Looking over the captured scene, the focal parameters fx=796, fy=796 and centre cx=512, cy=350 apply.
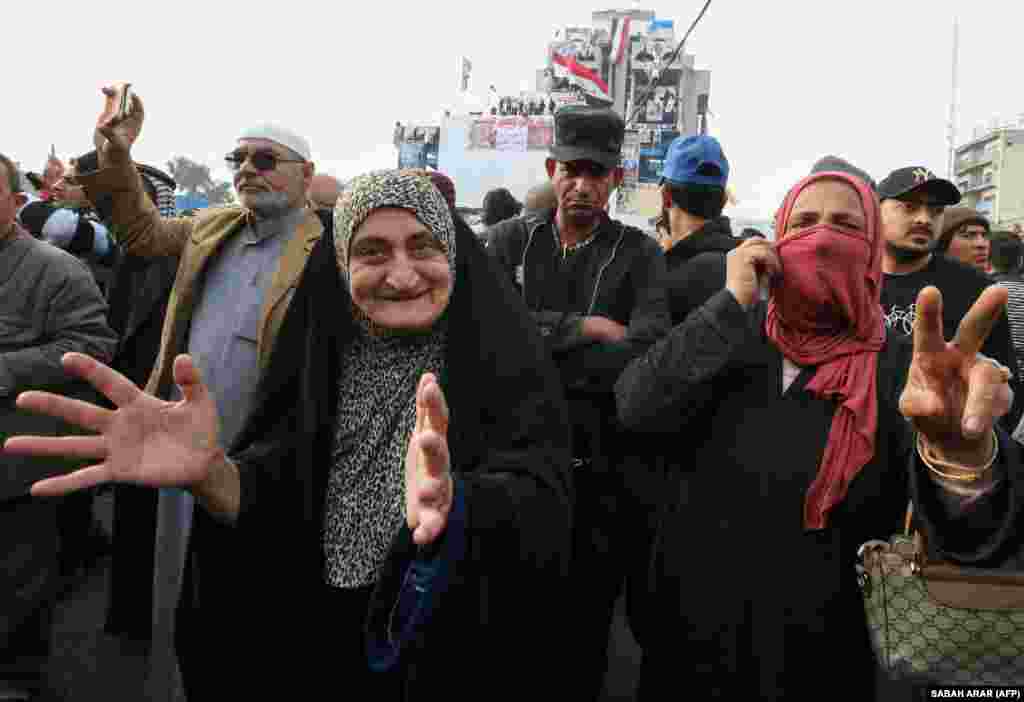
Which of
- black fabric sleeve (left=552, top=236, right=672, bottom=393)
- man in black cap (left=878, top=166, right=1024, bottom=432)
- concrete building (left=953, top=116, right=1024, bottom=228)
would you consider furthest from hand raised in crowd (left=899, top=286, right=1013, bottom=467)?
concrete building (left=953, top=116, right=1024, bottom=228)

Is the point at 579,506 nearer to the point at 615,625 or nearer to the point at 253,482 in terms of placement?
the point at 253,482

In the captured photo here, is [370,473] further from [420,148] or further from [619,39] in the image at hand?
[619,39]

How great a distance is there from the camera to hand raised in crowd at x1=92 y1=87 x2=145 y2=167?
2.76 m

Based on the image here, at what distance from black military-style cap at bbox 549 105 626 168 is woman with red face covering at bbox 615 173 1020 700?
87cm

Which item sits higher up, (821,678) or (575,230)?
(575,230)

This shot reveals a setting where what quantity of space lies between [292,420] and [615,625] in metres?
3.04

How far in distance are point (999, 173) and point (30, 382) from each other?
3291 inches

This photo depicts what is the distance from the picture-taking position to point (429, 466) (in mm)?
1348

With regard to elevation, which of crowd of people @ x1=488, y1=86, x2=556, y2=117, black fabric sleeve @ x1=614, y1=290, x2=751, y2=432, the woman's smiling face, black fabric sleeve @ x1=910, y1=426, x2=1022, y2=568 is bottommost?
black fabric sleeve @ x1=910, y1=426, x2=1022, y2=568

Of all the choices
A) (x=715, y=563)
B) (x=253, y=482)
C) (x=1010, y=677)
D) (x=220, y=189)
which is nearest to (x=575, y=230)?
(x=715, y=563)

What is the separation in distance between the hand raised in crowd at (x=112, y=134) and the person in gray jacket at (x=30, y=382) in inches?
20.2

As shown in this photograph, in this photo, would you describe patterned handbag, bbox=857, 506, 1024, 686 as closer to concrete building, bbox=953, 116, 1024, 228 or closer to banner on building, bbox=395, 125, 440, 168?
banner on building, bbox=395, 125, 440, 168

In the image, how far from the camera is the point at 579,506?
2.65m

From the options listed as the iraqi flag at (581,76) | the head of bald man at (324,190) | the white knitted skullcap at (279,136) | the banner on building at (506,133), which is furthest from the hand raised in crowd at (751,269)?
the iraqi flag at (581,76)
